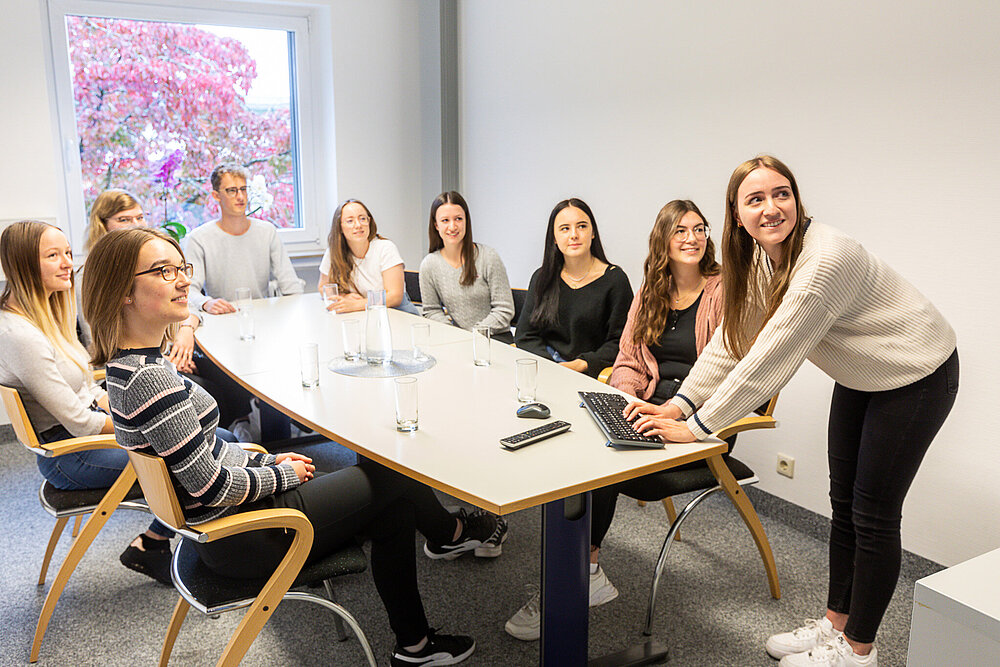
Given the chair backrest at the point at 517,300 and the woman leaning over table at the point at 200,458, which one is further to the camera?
the chair backrest at the point at 517,300

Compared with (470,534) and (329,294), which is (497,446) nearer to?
(470,534)

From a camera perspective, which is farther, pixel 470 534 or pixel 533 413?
pixel 470 534

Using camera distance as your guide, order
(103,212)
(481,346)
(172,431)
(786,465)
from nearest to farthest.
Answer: (172,431) → (481,346) → (786,465) → (103,212)

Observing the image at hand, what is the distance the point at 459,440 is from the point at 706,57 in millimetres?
2216

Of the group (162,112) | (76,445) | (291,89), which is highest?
(291,89)

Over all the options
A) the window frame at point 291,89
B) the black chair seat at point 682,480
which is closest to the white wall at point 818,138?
A: the black chair seat at point 682,480

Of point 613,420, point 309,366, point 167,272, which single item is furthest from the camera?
point 309,366

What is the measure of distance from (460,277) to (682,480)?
5.93 feet

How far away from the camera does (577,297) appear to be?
333 centimetres

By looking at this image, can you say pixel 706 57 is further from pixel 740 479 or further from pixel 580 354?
pixel 740 479

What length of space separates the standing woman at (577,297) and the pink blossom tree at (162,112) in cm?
266

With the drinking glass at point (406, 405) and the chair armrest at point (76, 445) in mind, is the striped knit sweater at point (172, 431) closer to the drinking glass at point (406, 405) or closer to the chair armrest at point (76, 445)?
the drinking glass at point (406, 405)

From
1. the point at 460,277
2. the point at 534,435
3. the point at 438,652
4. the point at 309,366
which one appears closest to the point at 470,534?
the point at 438,652

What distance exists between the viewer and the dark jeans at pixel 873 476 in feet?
6.48
